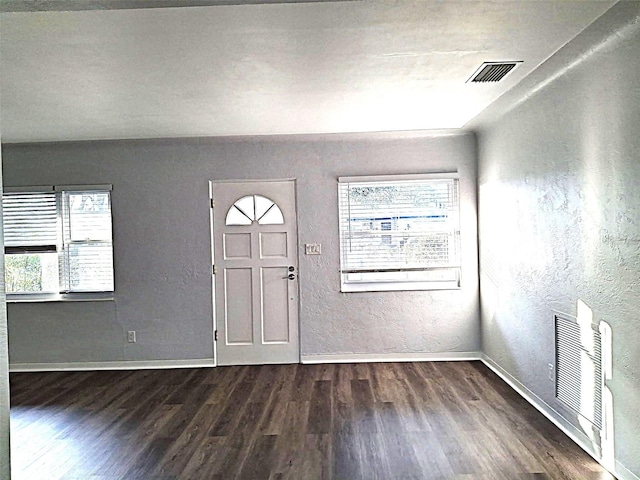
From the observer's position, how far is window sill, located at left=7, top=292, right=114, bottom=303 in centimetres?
651

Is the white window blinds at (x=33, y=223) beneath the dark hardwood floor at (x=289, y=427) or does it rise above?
above

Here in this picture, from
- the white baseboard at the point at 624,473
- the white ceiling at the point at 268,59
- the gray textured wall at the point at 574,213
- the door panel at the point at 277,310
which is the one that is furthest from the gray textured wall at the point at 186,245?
the white baseboard at the point at 624,473

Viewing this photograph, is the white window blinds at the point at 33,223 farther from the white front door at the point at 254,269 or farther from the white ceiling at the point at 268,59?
the white front door at the point at 254,269

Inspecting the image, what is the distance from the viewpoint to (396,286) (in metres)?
6.51

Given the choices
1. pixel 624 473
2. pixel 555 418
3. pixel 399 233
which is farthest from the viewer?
pixel 399 233

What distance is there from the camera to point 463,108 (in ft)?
16.9

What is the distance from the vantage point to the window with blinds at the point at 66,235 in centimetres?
653

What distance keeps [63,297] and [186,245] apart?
145 centimetres

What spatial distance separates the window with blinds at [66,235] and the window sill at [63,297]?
3 centimetres

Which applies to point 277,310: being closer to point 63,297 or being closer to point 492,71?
point 63,297

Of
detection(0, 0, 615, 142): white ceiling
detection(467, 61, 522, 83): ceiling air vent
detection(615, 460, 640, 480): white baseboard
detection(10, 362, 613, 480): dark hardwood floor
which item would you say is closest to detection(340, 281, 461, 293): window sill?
detection(10, 362, 613, 480): dark hardwood floor

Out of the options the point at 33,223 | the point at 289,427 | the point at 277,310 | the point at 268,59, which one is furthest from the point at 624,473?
the point at 33,223

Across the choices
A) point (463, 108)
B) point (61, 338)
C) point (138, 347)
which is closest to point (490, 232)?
point (463, 108)

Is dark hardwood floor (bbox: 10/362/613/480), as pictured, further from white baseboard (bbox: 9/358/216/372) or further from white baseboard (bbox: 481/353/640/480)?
white baseboard (bbox: 9/358/216/372)
